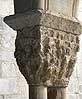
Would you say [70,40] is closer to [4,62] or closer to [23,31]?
[23,31]

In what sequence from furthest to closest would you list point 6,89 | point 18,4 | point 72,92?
point 72,92 < point 6,89 < point 18,4

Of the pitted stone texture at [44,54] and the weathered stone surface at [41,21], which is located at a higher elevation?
the weathered stone surface at [41,21]

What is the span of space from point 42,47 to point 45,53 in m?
0.05

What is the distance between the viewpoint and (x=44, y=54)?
2137 mm

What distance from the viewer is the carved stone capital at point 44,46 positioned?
2.12m

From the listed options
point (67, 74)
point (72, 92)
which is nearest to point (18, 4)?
point (67, 74)

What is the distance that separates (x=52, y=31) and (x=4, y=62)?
191 cm

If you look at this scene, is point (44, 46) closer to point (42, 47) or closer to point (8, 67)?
point (42, 47)

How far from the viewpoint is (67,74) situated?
2.40m

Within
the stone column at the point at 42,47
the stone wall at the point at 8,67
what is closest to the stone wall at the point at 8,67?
the stone wall at the point at 8,67

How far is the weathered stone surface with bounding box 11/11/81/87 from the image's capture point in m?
2.13

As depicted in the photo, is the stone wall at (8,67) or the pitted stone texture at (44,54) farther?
the stone wall at (8,67)

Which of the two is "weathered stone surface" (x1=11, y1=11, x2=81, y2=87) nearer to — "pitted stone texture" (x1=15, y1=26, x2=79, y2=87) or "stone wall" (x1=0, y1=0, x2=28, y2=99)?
"pitted stone texture" (x1=15, y1=26, x2=79, y2=87)

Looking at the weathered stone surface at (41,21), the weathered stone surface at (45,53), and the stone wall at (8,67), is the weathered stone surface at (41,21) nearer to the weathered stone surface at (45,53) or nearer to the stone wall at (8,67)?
the weathered stone surface at (45,53)
